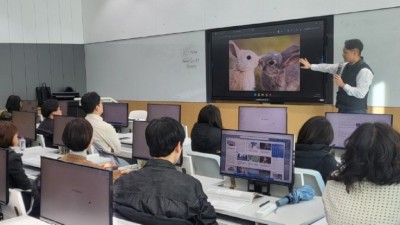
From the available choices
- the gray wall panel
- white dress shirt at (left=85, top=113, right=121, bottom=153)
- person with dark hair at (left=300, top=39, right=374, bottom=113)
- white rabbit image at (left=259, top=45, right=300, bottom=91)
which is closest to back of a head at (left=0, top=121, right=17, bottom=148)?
white dress shirt at (left=85, top=113, right=121, bottom=153)

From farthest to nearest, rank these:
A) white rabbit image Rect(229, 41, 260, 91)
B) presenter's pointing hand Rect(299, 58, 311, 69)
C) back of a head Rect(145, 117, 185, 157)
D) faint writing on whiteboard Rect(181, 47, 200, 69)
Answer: faint writing on whiteboard Rect(181, 47, 200, 69)
white rabbit image Rect(229, 41, 260, 91)
presenter's pointing hand Rect(299, 58, 311, 69)
back of a head Rect(145, 117, 185, 157)

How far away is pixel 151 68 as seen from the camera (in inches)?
355

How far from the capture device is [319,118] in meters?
3.19

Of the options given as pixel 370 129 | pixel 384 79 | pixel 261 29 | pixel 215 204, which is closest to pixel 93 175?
pixel 215 204

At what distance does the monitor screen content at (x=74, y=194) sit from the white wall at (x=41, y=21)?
26.5ft

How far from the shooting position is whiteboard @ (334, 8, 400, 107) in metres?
5.54

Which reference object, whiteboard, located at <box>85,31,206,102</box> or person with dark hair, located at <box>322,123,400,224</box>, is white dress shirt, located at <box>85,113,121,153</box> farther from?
whiteboard, located at <box>85,31,206,102</box>

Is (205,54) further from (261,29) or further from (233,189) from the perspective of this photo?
(233,189)

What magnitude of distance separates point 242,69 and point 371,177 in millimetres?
5607

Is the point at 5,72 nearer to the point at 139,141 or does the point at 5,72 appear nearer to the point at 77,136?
the point at 139,141

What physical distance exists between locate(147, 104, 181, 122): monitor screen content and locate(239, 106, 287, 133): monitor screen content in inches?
40.2

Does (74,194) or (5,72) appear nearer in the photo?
(74,194)

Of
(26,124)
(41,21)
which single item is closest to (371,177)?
(26,124)

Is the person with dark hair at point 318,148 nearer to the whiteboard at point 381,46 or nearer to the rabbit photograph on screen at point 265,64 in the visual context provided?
the whiteboard at point 381,46
